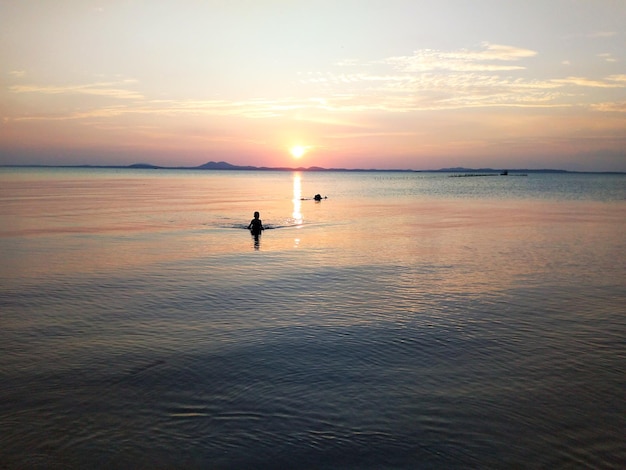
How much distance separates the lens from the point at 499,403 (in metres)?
10.6

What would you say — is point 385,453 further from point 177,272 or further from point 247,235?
point 247,235

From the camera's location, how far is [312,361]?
42.5ft

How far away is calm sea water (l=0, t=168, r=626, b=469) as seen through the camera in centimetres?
893

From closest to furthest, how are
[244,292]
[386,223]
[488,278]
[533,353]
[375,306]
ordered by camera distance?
1. [533,353]
2. [375,306]
3. [244,292]
4. [488,278]
5. [386,223]

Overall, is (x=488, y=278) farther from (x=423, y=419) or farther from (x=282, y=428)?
(x=282, y=428)

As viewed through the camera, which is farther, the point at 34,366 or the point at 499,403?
the point at 34,366

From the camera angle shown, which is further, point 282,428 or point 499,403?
→ point 499,403

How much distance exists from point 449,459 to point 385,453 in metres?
1.12

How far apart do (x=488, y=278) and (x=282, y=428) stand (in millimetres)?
16633

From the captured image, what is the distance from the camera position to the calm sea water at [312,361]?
29.3 feet

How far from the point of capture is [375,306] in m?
18.4

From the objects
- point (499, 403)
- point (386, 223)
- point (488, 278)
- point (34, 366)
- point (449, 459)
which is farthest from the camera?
point (386, 223)

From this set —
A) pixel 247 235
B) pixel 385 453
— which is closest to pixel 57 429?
pixel 385 453

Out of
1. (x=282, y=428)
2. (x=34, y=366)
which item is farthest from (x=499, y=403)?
(x=34, y=366)
